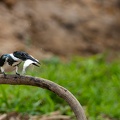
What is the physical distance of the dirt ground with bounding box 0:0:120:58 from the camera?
28.0ft

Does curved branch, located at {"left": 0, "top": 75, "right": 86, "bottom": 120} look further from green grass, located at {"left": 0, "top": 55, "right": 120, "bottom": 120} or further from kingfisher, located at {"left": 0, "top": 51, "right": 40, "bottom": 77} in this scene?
green grass, located at {"left": 0, "top": 55, "right": 120, "bottom": 120}

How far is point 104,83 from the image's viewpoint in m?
6.70

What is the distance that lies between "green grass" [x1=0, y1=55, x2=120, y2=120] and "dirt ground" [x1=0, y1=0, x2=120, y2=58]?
1.35 metres

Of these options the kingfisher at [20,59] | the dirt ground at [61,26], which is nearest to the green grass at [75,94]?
the dirt ground at [61,26]

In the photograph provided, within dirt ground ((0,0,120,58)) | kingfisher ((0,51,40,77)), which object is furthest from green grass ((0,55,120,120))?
kingfisher ((0,51,40,77))

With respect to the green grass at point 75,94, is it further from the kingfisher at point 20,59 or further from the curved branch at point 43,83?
the kingfisher at point 20,59

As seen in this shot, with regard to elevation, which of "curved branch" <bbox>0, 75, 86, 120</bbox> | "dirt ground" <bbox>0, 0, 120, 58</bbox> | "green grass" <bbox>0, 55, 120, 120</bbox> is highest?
"dirt ground" <bbox>0, 0, 120, 58</bbox>

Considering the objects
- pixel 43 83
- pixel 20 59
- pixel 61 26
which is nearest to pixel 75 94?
pixel 43 83

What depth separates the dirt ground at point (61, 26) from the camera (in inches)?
336

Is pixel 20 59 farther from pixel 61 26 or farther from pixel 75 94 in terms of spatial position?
pixel 61 26

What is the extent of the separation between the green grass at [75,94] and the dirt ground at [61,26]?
135cm

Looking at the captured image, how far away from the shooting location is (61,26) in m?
9.35

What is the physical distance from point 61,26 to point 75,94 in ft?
12.2

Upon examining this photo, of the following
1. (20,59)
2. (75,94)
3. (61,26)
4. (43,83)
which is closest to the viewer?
(20,59)
